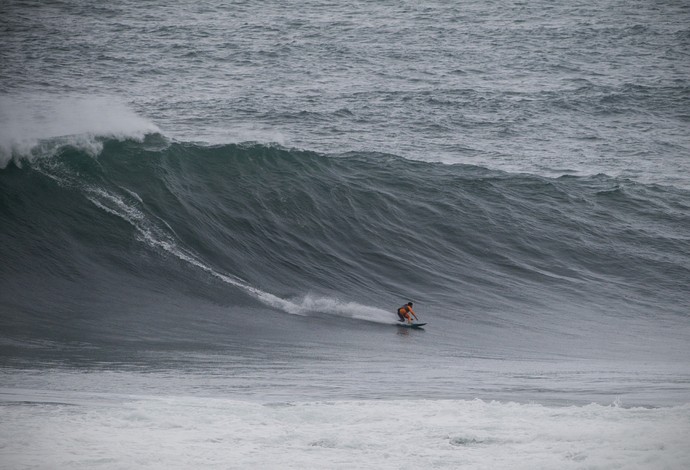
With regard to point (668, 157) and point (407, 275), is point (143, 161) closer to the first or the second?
point (407, 275)

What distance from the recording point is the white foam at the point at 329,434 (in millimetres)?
7438

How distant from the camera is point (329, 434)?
818 centimetres

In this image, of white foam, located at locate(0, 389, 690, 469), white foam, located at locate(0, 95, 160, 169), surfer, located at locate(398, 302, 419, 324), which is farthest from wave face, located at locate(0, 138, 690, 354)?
white foam, located at locate(0, 389, 690, 469)

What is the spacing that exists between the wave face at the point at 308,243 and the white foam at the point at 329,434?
14.5ft

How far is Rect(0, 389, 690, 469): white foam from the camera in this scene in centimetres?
744

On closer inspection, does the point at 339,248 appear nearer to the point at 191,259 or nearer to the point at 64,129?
the point at 191,259

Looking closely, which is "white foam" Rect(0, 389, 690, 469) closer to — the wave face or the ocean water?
the ocean water

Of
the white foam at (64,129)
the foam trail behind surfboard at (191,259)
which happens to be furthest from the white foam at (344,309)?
the white foam at (64,129)

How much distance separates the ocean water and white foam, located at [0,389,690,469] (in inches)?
1.5

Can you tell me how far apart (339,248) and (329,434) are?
1167 cm

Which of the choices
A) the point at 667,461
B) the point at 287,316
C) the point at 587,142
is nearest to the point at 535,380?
the point at 667,461

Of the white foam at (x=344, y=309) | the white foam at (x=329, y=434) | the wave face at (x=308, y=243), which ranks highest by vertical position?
the wave face at (x=308, y=243)

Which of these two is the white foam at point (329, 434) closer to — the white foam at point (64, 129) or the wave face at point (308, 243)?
the wave face at point (308, 243)

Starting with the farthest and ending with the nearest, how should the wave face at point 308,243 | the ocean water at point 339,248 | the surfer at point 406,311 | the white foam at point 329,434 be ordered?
the surfer at point 406,311 < the wave face at point 308,243 < the ocean water at point 339,248 < the white foam at point 329,434
